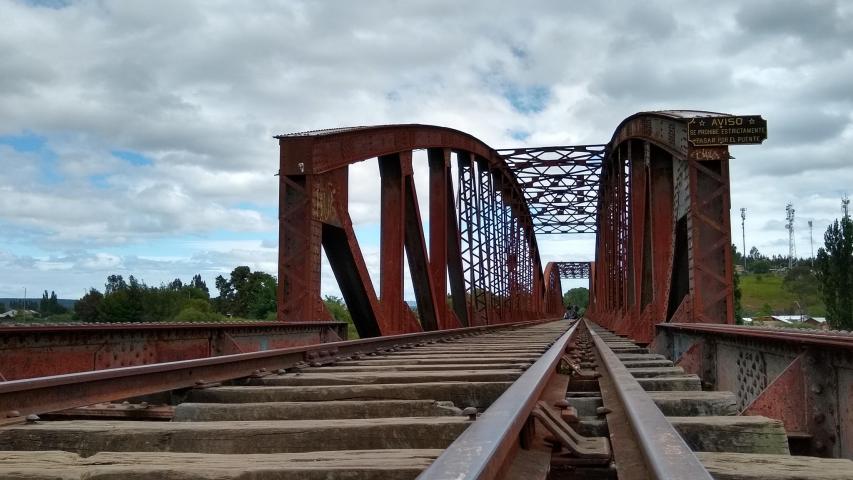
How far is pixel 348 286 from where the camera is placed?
11297 millimetres

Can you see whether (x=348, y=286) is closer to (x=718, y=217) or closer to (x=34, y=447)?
(x=718, y=217)

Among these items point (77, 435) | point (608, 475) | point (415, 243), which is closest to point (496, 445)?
point (608, 475)

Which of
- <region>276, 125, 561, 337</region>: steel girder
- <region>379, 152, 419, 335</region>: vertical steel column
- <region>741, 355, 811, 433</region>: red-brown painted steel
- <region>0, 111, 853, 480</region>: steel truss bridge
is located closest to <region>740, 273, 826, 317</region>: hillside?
<region>276, 125, 561, 337</region>: steel girder

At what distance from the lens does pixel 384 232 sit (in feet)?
41.4

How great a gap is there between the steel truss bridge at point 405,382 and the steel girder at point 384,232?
4 centimetres

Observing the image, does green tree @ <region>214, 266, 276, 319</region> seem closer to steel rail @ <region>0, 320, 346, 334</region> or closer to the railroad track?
steel rail @ <region>0, 320, 346, 334</region>

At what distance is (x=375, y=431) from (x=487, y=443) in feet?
2.53

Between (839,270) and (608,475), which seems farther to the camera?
(839,270)

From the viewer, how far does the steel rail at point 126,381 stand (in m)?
3.24

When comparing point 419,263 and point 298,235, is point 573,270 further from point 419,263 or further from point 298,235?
point 298,235

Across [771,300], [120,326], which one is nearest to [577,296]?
[771,300]

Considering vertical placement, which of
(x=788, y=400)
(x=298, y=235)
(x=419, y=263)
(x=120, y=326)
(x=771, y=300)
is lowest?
(x=771, y=300)

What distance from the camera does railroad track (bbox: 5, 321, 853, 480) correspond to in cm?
209

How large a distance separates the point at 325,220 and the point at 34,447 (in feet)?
26.6
